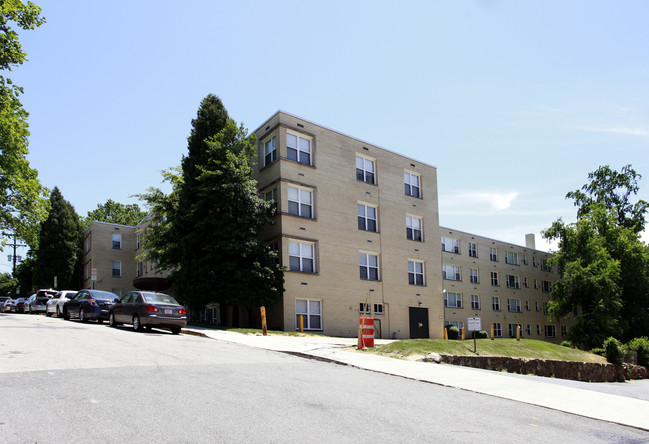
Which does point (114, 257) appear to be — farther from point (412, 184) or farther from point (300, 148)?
point (412, 184)

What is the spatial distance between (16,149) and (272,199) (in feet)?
44.9

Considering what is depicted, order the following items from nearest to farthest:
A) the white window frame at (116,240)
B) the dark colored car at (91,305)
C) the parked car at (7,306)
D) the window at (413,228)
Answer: the dark colored car at (91,305), the window at (413,228), the parked car at (7,306), the white window frame at (116,240)

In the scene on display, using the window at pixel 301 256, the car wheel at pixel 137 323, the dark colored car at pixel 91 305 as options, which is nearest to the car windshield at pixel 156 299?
the car wheel at pixel 137 323

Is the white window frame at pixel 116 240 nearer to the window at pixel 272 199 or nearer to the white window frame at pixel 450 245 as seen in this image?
the window at pixel 272 199

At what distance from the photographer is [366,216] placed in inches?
1278

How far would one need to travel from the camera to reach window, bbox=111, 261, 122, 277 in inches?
2175

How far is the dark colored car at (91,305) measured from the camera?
948 inches

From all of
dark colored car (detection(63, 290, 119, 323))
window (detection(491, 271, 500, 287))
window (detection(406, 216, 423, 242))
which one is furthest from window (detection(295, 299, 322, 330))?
window (detection(491, 271, 500, 287))

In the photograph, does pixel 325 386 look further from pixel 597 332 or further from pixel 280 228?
pixel 597 332

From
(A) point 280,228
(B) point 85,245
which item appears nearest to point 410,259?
(A) point 280,228

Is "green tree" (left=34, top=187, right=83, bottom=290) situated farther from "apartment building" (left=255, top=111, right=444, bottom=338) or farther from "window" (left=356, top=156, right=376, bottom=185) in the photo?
"window" (left=356, top=156, right=376, bottom=185)

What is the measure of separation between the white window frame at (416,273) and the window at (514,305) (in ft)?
74.5

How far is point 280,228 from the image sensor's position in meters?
28.0

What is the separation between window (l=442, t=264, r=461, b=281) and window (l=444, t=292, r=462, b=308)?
146 cm
